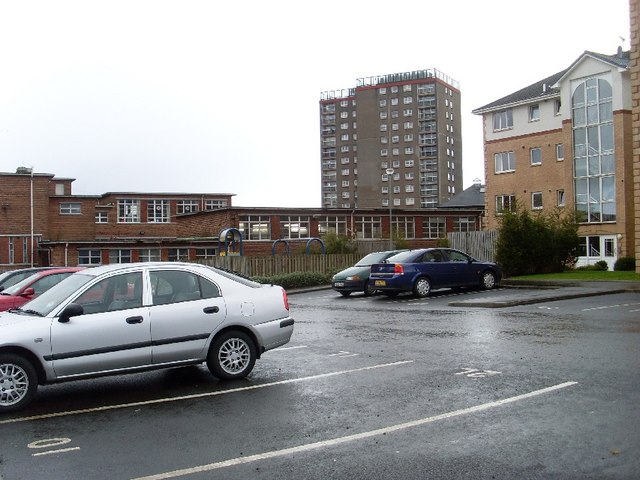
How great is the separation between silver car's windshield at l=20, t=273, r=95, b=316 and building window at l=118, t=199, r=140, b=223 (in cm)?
6511

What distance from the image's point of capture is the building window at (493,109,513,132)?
5684 centimetres

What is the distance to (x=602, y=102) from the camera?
4878 cm

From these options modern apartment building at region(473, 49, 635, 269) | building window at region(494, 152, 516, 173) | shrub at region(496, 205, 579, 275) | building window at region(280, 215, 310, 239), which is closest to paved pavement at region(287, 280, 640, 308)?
shrub at region(496, 205, 579, 275)

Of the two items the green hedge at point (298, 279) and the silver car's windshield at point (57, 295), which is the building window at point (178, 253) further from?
the silver car's windshield at point (57, 295)

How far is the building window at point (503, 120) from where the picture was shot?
56.8 m

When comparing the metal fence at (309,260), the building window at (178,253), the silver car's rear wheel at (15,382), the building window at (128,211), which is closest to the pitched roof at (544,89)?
the metal fence at (309,260)

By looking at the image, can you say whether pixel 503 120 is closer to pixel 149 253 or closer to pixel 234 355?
pixel 149 253

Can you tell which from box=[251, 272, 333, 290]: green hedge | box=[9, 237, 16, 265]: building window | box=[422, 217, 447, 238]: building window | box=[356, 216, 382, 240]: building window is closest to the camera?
box=[251, 272, 333, 290]: green hedge

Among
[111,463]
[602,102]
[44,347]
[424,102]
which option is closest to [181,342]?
[44,347]

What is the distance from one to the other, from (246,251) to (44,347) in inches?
1752

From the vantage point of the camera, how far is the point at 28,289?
14156 millimetres

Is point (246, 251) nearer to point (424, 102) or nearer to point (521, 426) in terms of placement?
point (521, 426)

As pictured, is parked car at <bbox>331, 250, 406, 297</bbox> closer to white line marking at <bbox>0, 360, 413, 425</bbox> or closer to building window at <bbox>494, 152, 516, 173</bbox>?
white line marking at <bbox>0, 360, 413, 425</bbox>

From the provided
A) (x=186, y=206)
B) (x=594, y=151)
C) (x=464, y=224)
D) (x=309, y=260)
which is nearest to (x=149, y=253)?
(x=186, y=206)
